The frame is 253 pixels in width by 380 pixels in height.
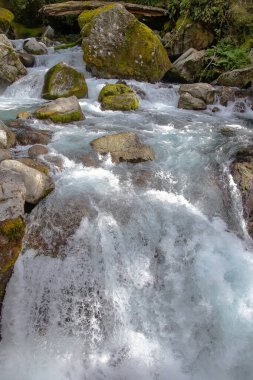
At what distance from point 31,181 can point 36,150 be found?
159 centimetres

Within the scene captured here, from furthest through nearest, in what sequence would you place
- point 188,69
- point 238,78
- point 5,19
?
1. point 5,19
2. point 188,69
3. point 238,78

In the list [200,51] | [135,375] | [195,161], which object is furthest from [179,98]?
[135,375]

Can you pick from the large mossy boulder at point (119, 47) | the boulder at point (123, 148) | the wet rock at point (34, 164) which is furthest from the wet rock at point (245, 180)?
the large mossy boulder at point (119, 47)

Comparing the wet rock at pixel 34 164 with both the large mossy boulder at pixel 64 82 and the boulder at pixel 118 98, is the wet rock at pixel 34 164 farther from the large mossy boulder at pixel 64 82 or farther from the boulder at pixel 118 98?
the large mossy boulder at pixel 64 82

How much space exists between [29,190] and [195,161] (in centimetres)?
349

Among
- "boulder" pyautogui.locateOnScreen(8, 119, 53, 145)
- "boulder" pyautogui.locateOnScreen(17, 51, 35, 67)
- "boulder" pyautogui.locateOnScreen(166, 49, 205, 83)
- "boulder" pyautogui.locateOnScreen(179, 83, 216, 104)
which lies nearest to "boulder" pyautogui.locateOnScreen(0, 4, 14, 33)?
"boulder" pyautogui.locateOnScreen(17, 51, 35, 67)

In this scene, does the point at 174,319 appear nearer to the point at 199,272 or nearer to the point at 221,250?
the point at 199,272

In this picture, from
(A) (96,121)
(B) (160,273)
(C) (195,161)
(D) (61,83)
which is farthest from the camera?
(D) (61,83)

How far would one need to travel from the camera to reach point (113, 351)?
13.4 ft

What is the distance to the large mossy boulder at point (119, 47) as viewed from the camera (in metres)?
12.0

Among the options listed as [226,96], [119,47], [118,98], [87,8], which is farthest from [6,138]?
[87,8]

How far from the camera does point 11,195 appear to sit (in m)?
4.47

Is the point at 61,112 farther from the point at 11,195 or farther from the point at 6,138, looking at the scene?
the point at 11,195

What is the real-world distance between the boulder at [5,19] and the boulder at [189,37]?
8.25 meters
